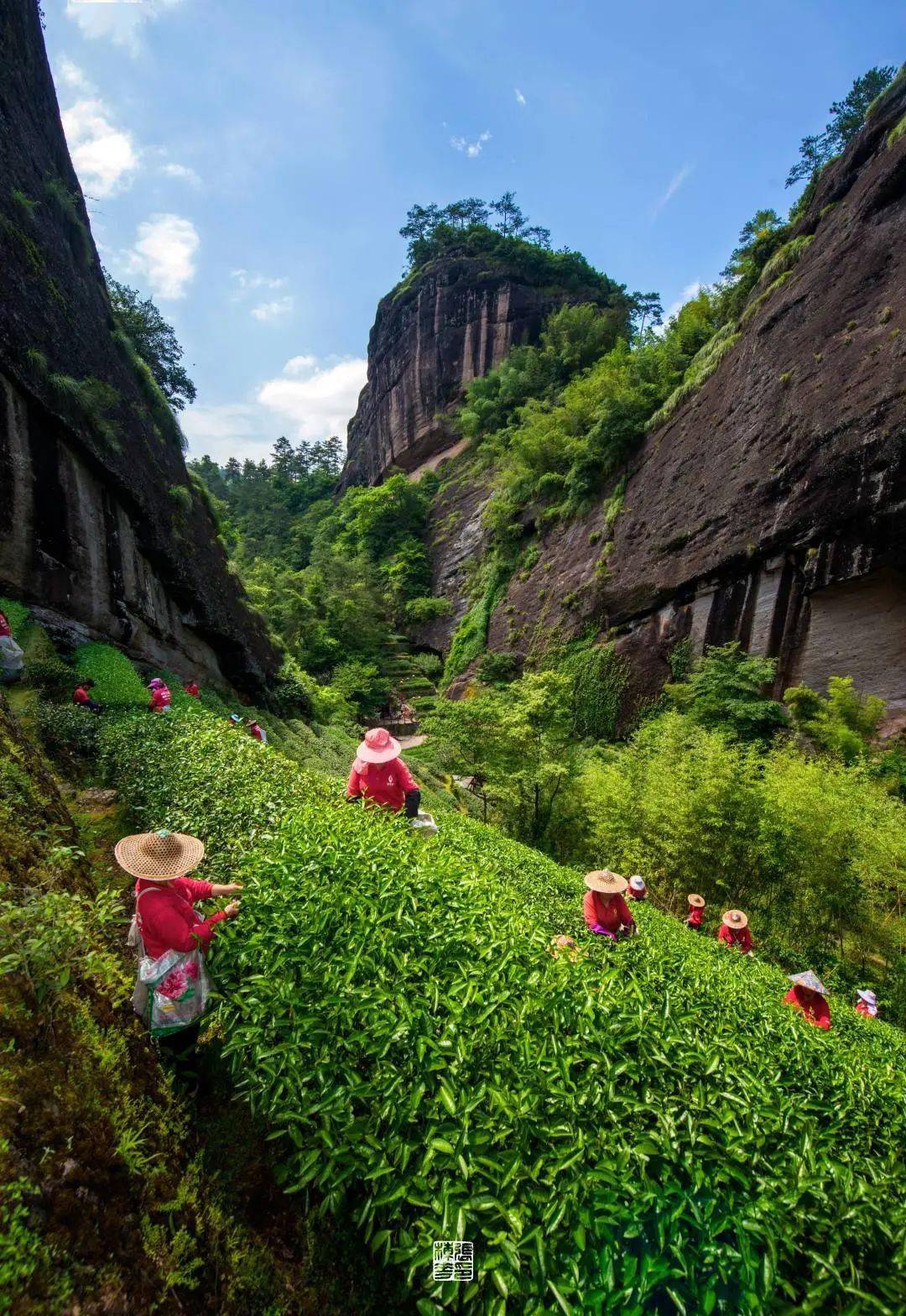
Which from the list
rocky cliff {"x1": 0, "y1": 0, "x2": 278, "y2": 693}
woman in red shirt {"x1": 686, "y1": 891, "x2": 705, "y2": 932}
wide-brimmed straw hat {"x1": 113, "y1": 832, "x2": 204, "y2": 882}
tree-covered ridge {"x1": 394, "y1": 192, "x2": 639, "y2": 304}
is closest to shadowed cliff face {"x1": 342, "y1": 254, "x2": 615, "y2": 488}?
tree-covered ridge {"x1": 394, "y1": 192, "x2": 639, "y2": 304}

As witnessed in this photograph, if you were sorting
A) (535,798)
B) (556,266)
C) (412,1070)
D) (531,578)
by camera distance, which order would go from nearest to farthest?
(412,1070), (535,798), (531,578), (556,266)

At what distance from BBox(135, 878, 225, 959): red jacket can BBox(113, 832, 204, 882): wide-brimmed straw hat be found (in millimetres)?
62

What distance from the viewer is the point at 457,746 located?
15.7 m

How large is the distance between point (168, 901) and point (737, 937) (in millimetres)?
8205

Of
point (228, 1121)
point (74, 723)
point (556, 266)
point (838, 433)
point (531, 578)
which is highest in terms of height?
point (556, 266)

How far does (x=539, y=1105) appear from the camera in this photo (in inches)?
76.5

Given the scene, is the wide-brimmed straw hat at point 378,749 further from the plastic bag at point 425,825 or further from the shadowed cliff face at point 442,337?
the shadowed cliff face at point 442,337

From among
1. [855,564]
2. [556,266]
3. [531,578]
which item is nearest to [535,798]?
[855,564]

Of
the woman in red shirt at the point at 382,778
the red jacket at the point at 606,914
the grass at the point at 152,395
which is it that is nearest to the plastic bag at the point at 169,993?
the woman in red shirt at the point at 382,778

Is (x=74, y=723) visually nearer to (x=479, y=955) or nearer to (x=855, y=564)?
(x=479, y=955)

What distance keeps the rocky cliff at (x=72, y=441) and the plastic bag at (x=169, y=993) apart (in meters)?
9.46

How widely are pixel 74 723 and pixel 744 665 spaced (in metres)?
16.6

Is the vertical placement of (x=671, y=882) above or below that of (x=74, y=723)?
below

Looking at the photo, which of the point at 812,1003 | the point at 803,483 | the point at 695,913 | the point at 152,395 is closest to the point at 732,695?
the point at 803,483
